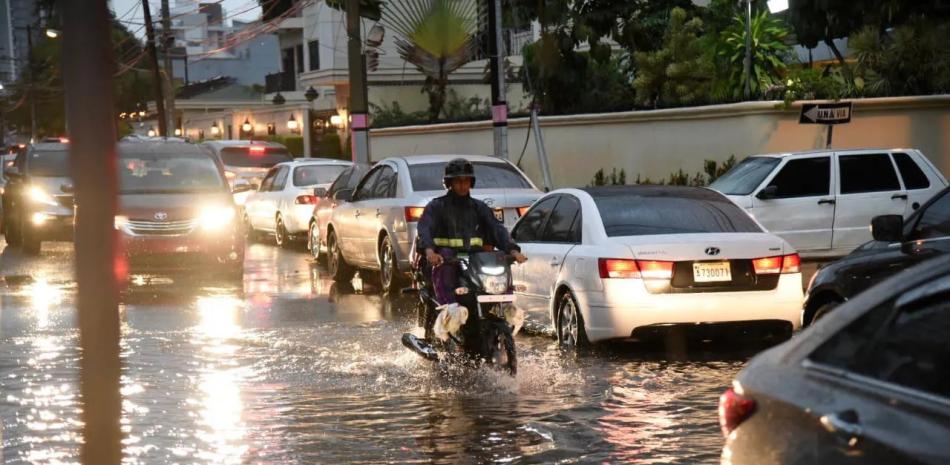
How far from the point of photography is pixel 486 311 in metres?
10.3

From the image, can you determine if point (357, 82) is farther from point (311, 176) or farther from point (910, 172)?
point (910, 172)

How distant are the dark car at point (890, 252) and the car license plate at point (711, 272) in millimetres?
1272

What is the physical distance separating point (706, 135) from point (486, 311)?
15.2 metres

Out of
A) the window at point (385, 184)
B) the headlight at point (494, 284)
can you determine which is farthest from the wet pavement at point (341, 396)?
the window at point (385, 184)

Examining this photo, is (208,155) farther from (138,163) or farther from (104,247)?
(104,247)

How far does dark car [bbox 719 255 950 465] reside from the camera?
3.58 metres

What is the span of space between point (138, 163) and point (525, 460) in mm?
12987

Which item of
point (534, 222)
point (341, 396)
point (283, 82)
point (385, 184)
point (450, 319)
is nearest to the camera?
point (341, 396)

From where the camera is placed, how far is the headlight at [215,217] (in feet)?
61.6

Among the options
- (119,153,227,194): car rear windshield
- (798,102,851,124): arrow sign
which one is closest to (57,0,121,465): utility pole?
(119,153,227,194): car rear windshield

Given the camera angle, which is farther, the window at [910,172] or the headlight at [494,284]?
the window at [910,172]

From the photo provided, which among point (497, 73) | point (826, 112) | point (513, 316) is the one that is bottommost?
point (513, 316)

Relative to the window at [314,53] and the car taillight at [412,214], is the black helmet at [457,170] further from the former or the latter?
the window at [314,53]

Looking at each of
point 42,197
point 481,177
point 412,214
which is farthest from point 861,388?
point 42,197
